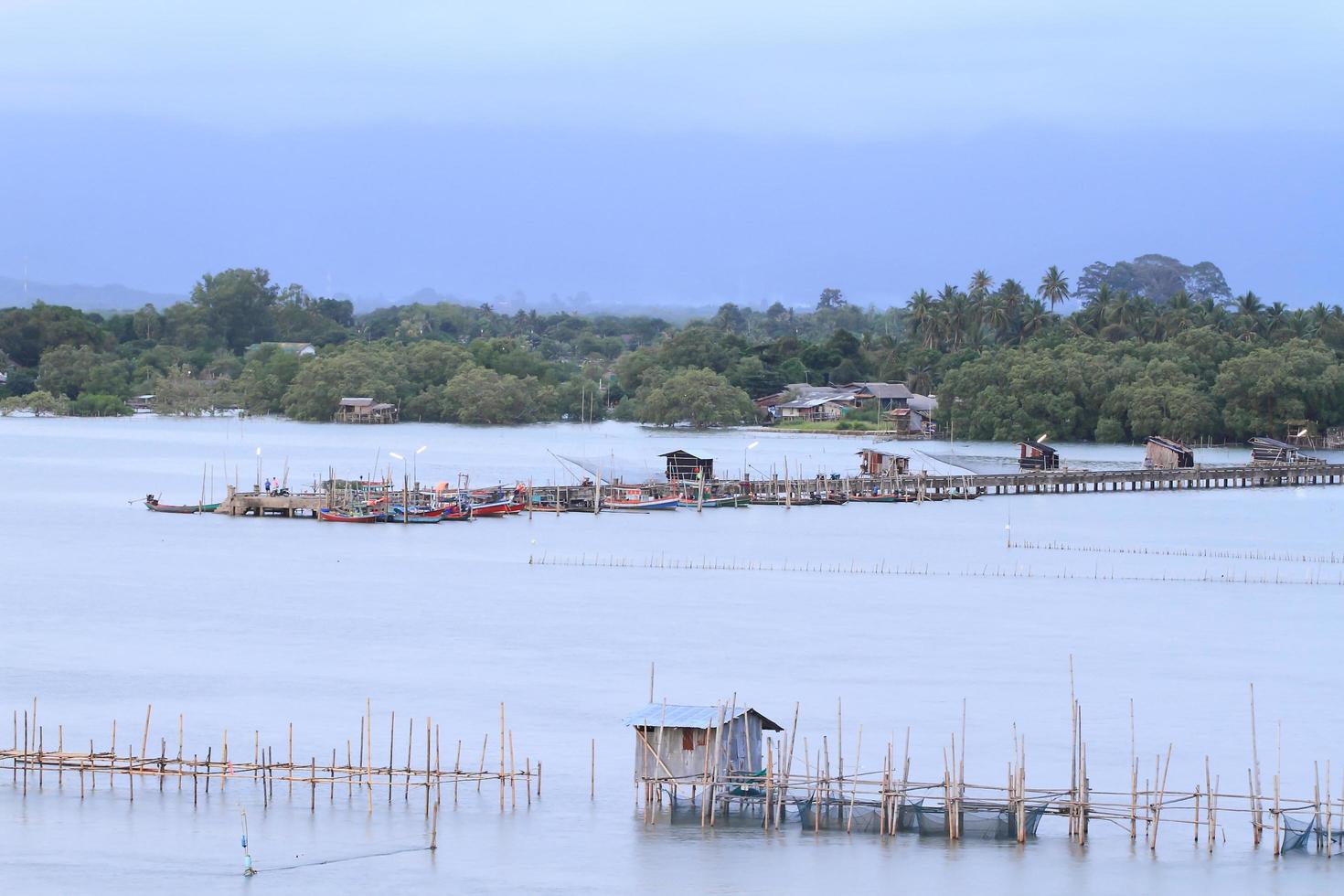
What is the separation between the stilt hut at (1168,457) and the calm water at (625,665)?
7.11 meters

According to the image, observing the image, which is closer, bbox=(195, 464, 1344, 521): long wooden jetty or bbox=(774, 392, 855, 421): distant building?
bbox=(195, 464, 1344, 521): long wooden jetty

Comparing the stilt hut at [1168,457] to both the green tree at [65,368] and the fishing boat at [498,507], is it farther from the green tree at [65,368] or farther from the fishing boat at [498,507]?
the green tree at [65,368]

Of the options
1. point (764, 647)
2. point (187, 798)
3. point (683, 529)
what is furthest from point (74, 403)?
point (187, 798)

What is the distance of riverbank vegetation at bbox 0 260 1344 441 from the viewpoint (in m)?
78.5

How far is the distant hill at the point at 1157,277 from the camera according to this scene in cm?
18062

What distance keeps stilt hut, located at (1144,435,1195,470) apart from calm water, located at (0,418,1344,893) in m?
7.11

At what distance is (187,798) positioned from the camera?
18.5 m

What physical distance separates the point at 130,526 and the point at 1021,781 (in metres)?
34.9

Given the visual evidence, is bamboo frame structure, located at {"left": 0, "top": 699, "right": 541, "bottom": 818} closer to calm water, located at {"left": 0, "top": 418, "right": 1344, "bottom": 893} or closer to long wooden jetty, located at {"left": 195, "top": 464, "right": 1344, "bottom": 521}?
calm water, located at {"left": 0, "top": 418, "right": 1344, "bottom": 893}

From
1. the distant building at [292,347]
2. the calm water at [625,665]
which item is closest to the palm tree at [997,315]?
the distant building at [292,347]

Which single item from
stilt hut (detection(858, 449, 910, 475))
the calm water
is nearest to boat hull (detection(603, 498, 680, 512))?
the calm water

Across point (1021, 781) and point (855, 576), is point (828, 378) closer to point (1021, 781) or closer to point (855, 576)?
point (855, 576)

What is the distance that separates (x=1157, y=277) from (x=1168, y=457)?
125 metres

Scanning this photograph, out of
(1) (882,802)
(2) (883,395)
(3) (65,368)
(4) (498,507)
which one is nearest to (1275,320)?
(2) (883,395)
